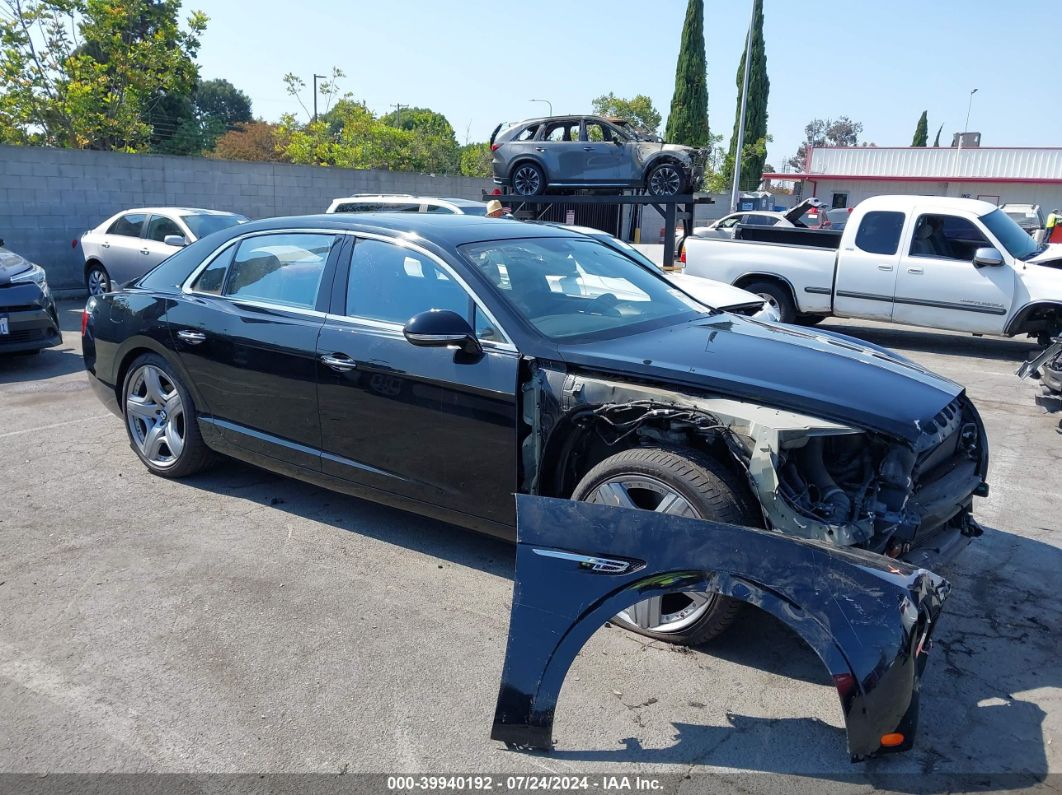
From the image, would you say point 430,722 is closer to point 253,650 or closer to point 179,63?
point 253,650

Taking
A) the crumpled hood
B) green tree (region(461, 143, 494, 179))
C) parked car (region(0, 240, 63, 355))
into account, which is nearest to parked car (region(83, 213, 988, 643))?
parked car (region(0, 240, 63, 355))

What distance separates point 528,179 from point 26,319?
10117 mm

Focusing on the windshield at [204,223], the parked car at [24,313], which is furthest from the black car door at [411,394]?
the windshield at [204,223]

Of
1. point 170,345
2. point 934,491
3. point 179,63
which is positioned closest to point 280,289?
point 170,345

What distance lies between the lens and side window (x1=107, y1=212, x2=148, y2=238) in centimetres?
1270

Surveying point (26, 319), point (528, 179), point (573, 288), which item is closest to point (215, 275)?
point (573, 288)

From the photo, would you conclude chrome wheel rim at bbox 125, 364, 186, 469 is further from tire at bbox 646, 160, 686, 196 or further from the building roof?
the building roof

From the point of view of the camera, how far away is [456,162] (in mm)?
42219

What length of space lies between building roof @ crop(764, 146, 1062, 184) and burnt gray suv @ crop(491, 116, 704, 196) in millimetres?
29761

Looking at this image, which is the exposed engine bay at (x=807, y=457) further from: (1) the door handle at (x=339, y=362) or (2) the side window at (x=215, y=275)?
(2) the side window at (x=215, y=275)

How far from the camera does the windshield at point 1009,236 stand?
388 inches

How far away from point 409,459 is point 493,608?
811 millimetres

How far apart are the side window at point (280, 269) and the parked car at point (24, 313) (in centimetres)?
453

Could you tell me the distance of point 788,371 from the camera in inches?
136
